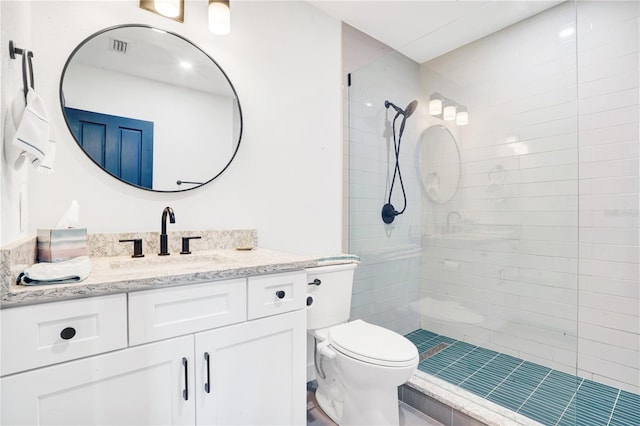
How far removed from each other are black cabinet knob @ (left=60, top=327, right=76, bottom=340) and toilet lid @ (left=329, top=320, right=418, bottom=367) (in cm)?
105

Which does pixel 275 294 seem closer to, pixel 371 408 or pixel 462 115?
pixel 371 408

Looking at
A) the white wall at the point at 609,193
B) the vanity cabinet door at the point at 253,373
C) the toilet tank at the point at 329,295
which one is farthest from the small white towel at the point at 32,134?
the white wall at the point at 609,193

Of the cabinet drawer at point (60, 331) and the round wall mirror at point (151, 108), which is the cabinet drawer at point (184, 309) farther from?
the round wall mirror at point (151, 108)

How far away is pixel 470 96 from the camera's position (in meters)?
2.30

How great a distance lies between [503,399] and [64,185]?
234 centimetres

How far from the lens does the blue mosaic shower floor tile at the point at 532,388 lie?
159 centimetres

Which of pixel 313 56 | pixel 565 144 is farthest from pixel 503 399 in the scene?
pixel 313 56

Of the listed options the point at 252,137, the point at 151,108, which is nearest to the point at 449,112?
the point at 252,137

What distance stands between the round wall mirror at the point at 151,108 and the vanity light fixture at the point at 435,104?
4.72 ft

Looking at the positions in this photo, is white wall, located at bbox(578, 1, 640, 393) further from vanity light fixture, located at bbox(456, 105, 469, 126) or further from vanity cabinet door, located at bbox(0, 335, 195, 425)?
vanity cabinet door, located at bbox(0, 335, 195, 425)

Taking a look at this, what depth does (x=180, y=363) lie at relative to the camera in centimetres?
101

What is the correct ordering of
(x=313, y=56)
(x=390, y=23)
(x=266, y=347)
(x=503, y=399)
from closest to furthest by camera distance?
(x=266, y=347) → (x=503, y=399) → (x=313, y=56) → (x=390, y=23)

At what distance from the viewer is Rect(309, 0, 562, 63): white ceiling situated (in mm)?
2072

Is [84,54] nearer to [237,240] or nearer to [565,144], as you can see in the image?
[237,240]
